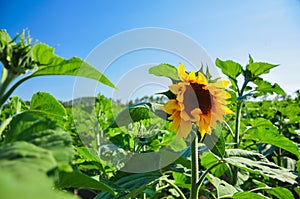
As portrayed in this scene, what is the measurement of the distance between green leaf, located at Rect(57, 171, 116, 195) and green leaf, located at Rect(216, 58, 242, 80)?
1.30 meters

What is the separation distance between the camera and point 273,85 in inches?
65.4

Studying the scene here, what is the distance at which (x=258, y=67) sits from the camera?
67.4 inches

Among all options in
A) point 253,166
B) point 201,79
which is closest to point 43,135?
point 201,79

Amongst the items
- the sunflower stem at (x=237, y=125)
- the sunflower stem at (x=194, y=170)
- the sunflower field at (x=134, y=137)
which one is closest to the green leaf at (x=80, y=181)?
the sunflower field at (x=134, y=137)

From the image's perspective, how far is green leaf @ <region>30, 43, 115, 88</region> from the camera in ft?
1.76

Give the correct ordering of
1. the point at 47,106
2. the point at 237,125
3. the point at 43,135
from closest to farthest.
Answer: the point at 43,135, the point at 47,106, the point at 237,125

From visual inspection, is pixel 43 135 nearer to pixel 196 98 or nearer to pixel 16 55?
pixel 16 55

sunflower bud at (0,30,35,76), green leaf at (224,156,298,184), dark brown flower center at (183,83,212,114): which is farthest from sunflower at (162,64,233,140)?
sunflower bud at (0,30,35,76)

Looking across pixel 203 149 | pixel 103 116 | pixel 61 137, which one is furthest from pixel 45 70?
pixel 103 116

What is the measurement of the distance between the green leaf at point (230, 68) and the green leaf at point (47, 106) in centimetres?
122

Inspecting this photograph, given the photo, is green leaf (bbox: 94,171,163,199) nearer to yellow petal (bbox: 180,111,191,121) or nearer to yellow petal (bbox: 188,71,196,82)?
yellow petal (bbox: 180,111,191,121)

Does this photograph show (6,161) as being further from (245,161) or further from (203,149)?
(203,149)

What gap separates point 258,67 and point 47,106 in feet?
4.21

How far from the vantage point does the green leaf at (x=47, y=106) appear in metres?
0.62
